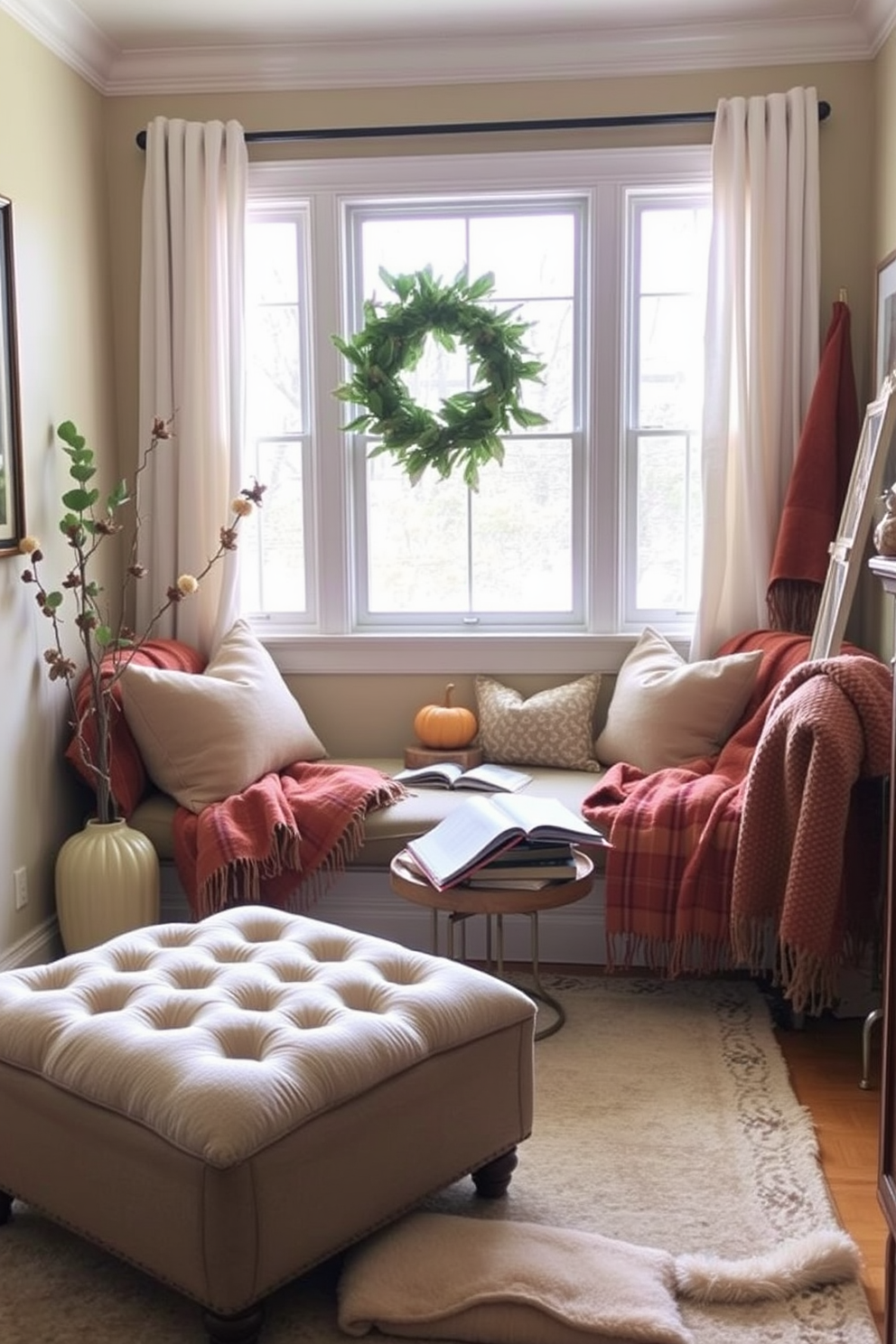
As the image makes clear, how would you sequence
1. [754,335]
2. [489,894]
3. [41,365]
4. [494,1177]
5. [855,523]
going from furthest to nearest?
1. [754,335]
2. [41,365]
3. [855,523]
4. [489,894]
5. [494,1177]

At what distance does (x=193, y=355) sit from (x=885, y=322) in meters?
2.05

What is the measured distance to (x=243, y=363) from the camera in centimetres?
402

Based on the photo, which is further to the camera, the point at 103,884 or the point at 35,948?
the point at 35,948

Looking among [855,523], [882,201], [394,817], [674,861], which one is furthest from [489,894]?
[882,201]

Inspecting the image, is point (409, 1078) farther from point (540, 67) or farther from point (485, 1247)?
point (540, 67)

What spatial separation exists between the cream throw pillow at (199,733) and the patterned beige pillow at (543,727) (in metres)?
0.67

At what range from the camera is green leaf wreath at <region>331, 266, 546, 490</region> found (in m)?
3.92

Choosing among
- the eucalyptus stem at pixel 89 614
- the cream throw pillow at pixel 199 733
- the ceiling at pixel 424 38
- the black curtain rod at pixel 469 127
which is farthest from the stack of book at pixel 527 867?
the ceiling at pixel 424 38

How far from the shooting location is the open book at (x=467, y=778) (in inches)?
144

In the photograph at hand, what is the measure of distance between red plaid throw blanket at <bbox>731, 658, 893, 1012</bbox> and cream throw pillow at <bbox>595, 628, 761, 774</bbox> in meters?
0.54

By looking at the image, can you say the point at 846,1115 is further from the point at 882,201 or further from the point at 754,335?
the point at 882,201

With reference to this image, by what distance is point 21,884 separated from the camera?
3.44 metres

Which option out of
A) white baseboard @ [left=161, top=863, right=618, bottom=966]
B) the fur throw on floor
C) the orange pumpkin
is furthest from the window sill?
the fur throw on floor

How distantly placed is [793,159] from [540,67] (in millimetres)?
808
